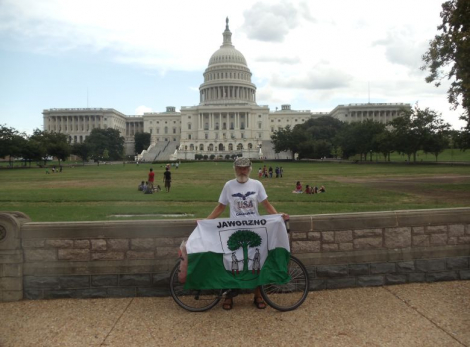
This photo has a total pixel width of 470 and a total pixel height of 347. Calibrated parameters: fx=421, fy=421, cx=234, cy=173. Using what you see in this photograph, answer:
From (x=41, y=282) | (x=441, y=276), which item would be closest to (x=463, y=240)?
(x=441, y=276)

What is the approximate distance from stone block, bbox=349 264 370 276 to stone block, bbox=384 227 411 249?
0.56 m

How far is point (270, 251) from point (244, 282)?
605 mm

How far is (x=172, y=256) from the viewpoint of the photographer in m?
6.99

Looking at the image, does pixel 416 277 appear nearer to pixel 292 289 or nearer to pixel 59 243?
pixel 292 289

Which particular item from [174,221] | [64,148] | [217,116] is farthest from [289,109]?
[174,221]

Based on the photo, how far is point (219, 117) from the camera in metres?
146

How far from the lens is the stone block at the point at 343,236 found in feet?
23.8

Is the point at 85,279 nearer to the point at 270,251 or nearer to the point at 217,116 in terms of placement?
the point at 270,251

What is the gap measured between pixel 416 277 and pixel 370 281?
861 mm

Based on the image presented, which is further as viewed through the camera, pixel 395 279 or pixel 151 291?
pixel 395 279

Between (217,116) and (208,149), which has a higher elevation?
(217,116)

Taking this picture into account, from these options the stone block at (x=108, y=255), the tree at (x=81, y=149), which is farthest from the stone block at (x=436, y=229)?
the tree at (x=81, y=149)

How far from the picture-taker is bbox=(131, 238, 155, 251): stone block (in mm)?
6945

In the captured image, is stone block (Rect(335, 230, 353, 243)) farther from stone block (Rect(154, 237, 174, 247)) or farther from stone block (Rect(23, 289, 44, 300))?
stone block (Rect(23, 289, 44, 300))
